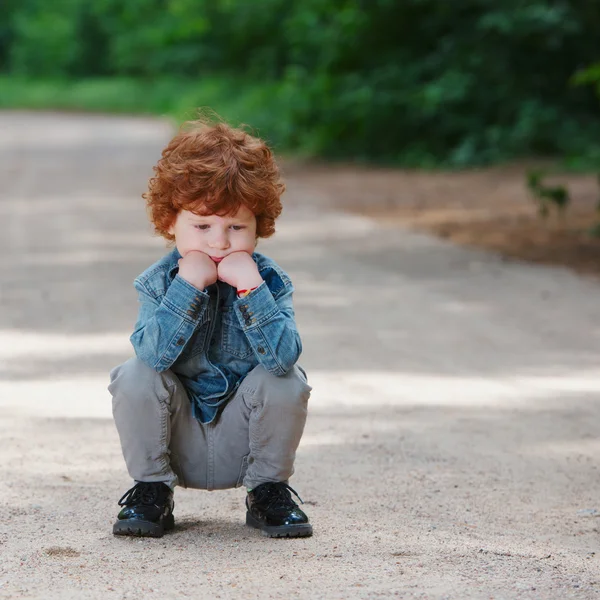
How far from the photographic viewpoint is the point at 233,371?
137 inches

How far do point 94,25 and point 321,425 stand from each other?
193ft

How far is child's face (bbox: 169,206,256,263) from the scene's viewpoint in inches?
133

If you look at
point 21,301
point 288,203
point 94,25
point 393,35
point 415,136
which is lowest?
point 21,301

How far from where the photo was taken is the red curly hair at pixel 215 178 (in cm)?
336

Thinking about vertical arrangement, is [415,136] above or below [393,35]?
below

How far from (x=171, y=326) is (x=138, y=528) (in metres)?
0.60

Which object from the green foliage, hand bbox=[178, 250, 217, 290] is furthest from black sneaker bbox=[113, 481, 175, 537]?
the green foliage

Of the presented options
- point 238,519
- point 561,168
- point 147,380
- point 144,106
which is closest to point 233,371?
point 147,380

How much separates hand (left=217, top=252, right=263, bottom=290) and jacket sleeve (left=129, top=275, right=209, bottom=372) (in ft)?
0.29

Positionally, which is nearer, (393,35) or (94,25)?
(393,35)

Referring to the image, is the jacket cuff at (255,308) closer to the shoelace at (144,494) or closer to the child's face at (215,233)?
the child's face at (215,233)

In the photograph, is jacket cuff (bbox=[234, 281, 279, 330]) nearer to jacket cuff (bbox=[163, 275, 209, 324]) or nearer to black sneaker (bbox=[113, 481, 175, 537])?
jacket cuff (bbox=[163, 275, 209, 324])

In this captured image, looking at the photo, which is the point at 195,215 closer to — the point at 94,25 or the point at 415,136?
the point at 415,136

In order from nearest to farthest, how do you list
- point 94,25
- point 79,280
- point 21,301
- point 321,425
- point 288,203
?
point 321,425 → point 21,301 → point 79,280 → point 288,203 → point 94,25
